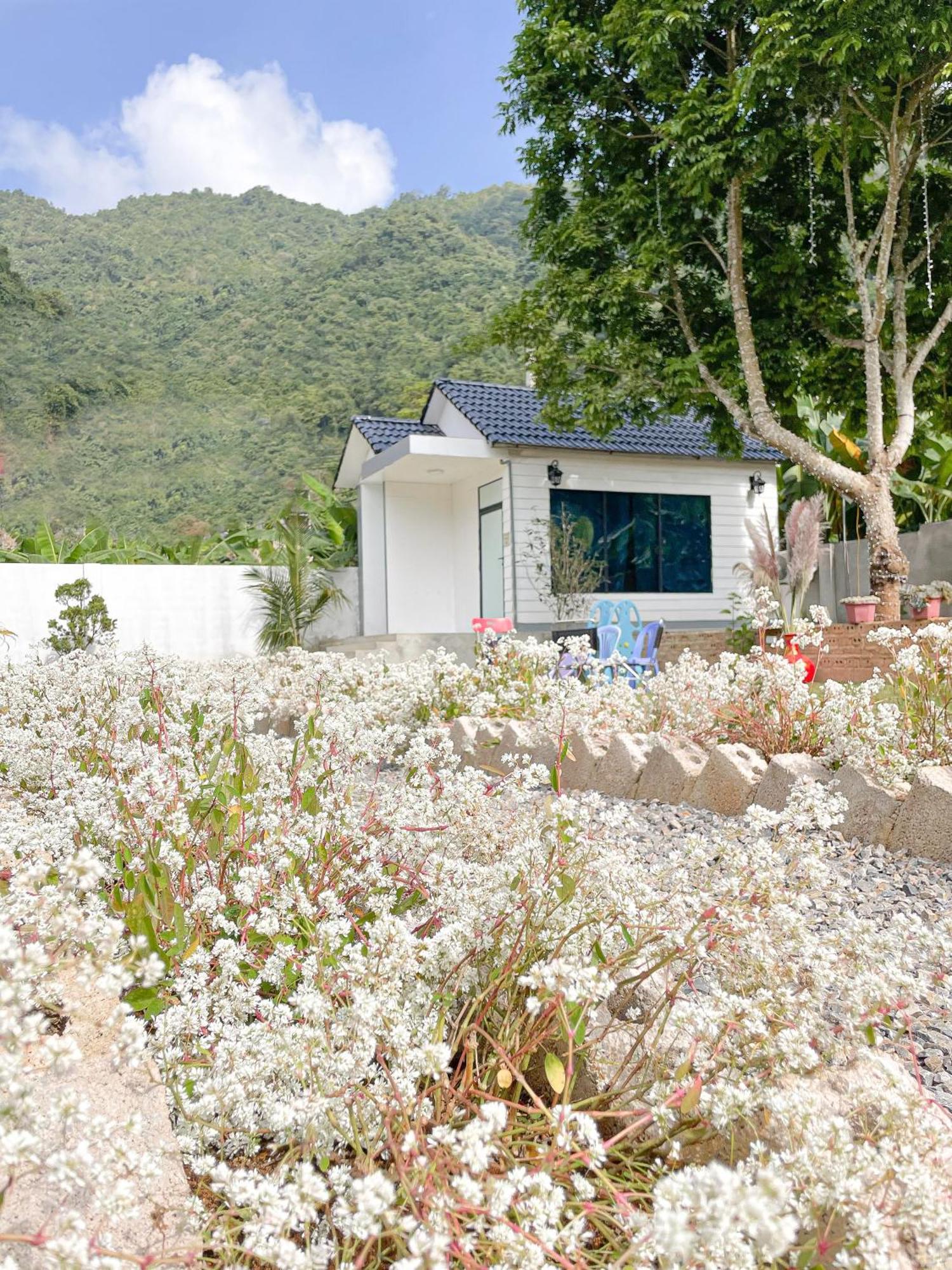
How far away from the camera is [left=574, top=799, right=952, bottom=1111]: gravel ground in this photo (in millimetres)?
1759

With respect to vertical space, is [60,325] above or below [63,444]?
above

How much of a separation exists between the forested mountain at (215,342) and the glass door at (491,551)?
563 inches

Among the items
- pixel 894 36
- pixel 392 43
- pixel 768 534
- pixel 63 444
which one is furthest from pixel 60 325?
pixel 392 43

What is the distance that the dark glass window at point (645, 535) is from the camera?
44.1 feet

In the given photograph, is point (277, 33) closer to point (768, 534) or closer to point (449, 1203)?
point (768, 534)

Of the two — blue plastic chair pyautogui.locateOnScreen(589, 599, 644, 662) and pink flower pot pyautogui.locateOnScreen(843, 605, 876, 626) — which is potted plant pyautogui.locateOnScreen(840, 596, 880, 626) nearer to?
pink flower pot pyautogui.locateOnScreen(843, 605, 876, 626)

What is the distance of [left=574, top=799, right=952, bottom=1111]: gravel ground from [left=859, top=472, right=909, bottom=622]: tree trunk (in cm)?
667

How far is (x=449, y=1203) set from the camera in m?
0.99

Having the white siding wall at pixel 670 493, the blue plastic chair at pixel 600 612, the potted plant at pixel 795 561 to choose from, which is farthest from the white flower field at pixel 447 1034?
the white siding wall at pixel 670 493

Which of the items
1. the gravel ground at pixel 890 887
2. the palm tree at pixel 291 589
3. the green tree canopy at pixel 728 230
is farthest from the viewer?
the palm tree at pixel 291 589

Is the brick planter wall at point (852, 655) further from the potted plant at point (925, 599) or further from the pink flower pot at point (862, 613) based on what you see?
the pink flower pot at point (862, 613)

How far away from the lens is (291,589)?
1439 centimetres

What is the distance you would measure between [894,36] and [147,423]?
2683cm

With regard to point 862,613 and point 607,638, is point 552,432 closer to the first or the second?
point 607,638
